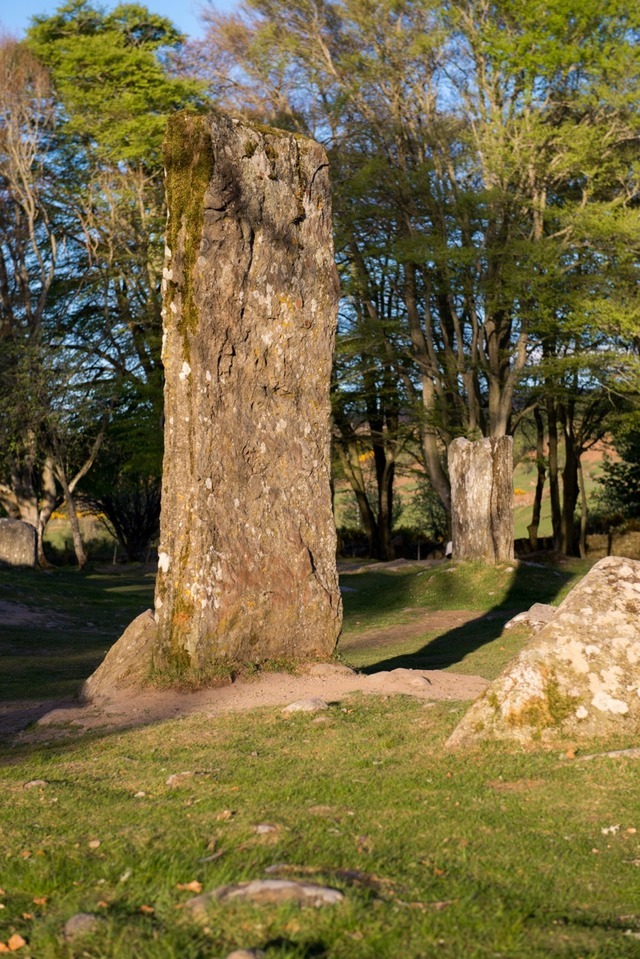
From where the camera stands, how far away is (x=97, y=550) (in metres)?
48.7

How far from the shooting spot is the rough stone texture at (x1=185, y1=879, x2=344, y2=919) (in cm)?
392

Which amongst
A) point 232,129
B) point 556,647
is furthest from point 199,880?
point 232,129

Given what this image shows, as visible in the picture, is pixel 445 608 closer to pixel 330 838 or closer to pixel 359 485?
pixel 330 838

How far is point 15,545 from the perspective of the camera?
27.5m

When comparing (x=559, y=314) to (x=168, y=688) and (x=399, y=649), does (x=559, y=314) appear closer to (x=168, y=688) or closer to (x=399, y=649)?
(x=399, y=649)

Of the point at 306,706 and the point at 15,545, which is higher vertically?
the point at 15,545

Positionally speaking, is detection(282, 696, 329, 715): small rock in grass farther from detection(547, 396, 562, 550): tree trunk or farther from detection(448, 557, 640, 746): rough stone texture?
detection(547, 396, 562, 550): tree trunk

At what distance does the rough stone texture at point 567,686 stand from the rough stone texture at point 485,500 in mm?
14455

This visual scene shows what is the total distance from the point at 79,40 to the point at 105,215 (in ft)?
16.7

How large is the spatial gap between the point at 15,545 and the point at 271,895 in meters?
24.7

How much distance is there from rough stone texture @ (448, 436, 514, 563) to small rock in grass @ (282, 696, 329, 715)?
13.5 meters

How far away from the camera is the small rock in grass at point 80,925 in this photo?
3.80 meters

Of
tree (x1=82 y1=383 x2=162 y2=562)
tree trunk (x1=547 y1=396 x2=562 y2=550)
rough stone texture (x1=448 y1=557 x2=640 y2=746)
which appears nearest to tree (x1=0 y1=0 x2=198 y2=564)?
tree (x1=82 y1=383 x2=162 y2=562)


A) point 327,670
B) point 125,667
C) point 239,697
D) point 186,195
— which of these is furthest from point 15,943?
point 186,195
